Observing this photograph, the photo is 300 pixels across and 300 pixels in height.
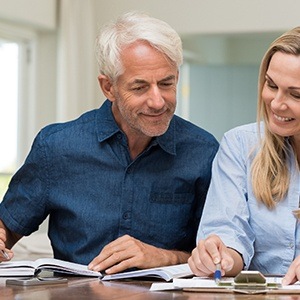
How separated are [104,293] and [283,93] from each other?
2.32 ft

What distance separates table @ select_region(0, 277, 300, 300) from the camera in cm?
173

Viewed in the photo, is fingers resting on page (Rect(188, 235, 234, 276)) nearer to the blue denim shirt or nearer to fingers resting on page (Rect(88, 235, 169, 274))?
fingers resting on page (Rect(88, 235, 169, 274))

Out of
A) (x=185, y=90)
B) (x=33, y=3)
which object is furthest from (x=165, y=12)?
(x=185, y=90)

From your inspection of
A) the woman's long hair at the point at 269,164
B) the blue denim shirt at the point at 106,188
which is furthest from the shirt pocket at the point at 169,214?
the woman's long hair at the point at 269,164

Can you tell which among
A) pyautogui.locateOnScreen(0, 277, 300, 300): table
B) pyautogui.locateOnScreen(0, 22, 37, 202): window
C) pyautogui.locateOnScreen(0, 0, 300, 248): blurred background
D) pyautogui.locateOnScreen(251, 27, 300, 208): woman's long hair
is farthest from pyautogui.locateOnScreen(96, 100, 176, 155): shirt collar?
pyautogui.locateOnScreen(0, 22, 37, 202): window

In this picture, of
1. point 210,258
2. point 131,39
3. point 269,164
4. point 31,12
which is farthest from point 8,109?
point 210,258

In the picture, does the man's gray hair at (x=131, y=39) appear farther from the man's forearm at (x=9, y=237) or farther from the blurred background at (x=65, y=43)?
the blurred background at (x=65, y=43)

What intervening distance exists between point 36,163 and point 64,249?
0.89ft

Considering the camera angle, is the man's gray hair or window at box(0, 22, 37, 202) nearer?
the man's gray hair

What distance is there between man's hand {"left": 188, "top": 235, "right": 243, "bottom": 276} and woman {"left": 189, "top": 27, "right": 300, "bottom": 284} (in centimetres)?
2

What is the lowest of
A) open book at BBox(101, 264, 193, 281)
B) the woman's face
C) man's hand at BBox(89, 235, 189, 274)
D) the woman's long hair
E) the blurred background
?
open book at BBox(101, 264, 193, 281)

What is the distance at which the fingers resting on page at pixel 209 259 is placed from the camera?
1.95 metres

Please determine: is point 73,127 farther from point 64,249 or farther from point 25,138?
point 25,138

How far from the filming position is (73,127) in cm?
252
